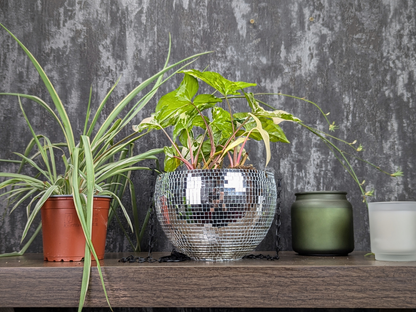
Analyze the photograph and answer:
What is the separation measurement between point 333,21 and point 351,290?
0.84 metres

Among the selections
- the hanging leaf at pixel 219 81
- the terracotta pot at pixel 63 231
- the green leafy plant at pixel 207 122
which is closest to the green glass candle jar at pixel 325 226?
the green leafy plant at pixel 207 122

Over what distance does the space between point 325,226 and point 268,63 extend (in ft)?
1.74

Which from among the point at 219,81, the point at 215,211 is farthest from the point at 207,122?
the point at 215,211

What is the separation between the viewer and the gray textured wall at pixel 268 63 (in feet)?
3.67

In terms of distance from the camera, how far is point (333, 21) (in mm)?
1158

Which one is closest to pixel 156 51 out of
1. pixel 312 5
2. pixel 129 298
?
pixel 312 5

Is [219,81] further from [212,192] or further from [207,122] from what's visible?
[212,192]

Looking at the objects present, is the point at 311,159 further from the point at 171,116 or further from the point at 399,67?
the point at 171,116

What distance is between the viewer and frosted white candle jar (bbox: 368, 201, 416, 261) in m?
0.73

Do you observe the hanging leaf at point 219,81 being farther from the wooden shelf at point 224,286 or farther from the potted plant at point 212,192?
the wooden shelf at point 224,286

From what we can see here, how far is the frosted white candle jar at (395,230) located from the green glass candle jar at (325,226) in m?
0.13

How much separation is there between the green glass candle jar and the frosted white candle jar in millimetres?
129

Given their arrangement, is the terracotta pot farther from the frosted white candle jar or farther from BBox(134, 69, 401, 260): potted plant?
the frosted white candle jar

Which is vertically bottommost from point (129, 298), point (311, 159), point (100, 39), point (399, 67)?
point (129, 298)
